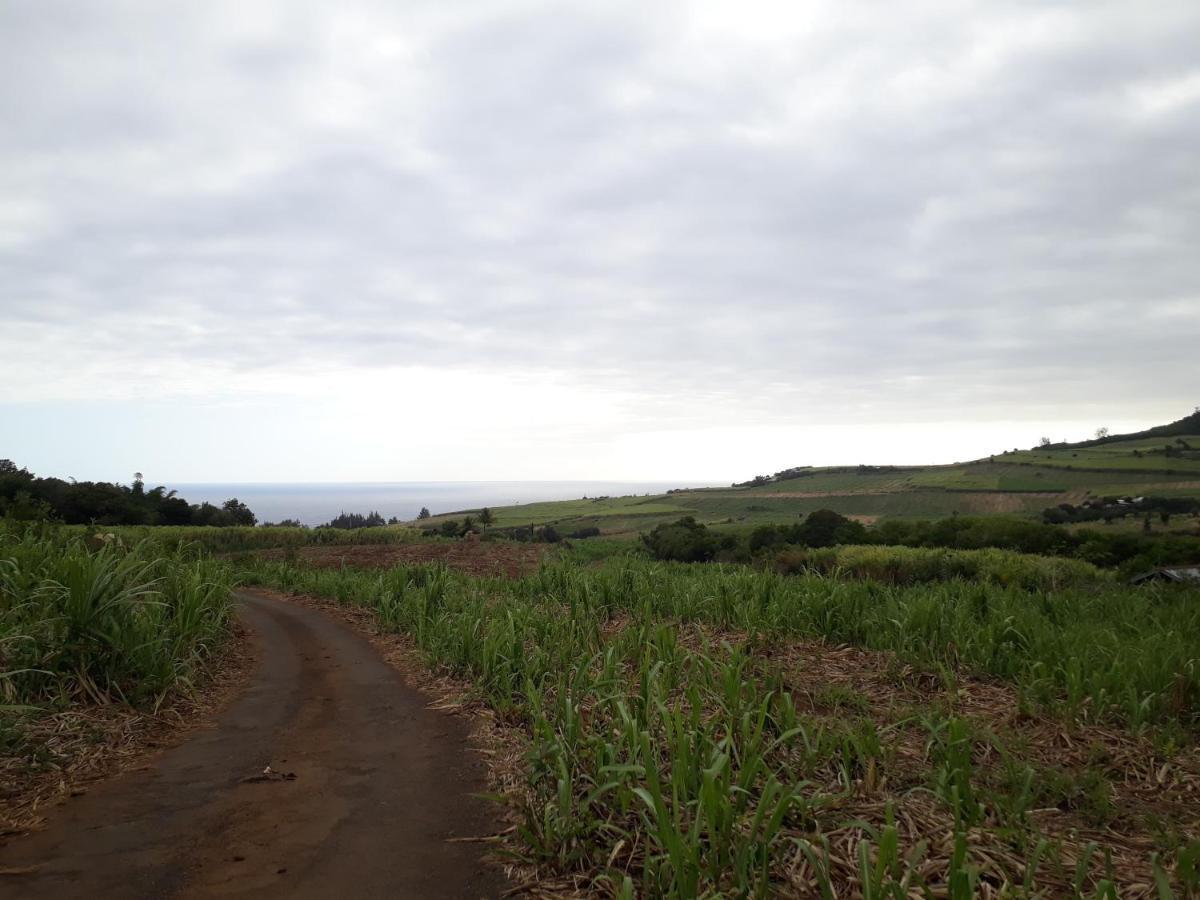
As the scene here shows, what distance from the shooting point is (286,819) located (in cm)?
360

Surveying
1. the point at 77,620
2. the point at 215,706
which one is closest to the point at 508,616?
the point at 215,706

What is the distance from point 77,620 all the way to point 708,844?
518 cm

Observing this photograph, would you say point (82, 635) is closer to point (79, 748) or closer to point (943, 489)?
point (79, 748)

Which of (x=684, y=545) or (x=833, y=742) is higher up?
(x=833, y=742)

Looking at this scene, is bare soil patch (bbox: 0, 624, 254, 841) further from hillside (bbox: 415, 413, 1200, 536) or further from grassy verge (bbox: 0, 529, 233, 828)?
hillside (bbox: 415, 413, 1200, 536)

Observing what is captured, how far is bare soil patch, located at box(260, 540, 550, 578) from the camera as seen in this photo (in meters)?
15.8

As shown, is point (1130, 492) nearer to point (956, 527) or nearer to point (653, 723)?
point (956, 527)

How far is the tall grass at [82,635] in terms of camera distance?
16.8 feet

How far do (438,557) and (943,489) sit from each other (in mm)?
47573

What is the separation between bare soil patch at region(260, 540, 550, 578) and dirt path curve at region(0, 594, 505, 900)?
353 inches

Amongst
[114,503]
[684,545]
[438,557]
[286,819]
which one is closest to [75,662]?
[286,819]

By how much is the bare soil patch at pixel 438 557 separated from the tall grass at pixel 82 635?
8.07m

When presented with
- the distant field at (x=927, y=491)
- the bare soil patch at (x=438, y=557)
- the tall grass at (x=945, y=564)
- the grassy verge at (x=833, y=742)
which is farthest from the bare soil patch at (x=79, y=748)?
the distant field at (x=927, y=491)

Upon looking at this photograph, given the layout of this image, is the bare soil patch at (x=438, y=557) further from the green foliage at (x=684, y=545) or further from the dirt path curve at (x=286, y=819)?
the green foliage at (x=684, y=545)
